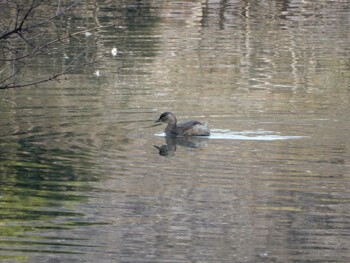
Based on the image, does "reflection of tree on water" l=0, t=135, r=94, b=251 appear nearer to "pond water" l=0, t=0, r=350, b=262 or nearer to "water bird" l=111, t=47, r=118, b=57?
"pond water" l=0, t=0, r=350, b=262

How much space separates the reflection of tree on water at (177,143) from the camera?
1543 cm

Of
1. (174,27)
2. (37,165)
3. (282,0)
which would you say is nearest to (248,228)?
(37,165)

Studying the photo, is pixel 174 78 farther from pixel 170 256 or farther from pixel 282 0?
pixel 282 0

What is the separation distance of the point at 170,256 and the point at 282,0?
30.1 metres

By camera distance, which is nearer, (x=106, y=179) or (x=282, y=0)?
(x=106, y=179)

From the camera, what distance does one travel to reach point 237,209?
39.5ft

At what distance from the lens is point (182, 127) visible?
16484 millimetres

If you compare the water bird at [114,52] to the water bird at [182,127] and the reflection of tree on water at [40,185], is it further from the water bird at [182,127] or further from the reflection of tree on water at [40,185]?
the reflection of tree on water at [40,185]

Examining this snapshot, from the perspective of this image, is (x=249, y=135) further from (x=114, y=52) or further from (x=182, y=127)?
(x=114, y=52)

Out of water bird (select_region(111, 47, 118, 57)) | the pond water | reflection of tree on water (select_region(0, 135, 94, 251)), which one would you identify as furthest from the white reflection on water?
water bird (select_region(111, 47, 118, 57))

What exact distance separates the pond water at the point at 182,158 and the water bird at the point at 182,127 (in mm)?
143

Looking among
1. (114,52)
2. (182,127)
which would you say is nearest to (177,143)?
(182,127)

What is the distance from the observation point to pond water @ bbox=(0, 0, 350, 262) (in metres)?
10.8

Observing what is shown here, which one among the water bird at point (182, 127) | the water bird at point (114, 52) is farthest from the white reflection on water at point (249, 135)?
the water bird at point (114, 52)
